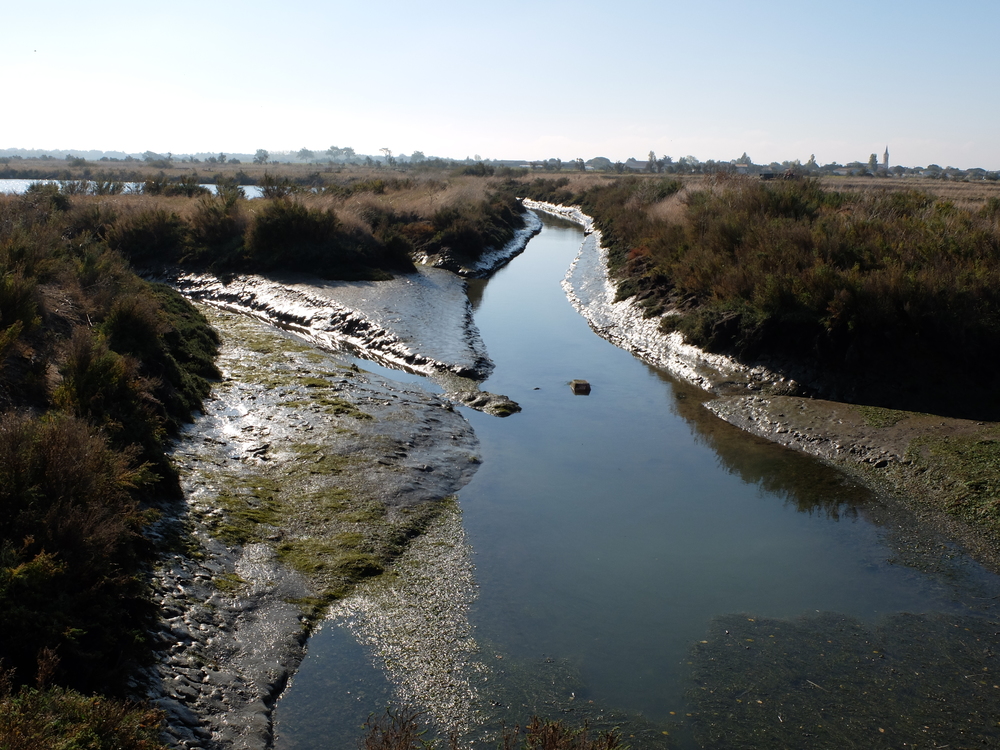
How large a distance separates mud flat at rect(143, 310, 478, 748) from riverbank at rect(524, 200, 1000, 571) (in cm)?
557

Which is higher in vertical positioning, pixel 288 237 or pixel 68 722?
pixel 288 237

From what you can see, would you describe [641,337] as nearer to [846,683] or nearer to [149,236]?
[846,683]

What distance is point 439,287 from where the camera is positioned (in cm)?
2491

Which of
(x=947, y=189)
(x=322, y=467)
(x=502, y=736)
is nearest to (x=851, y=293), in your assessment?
(x=322, y=467)

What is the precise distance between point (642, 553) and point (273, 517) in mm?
4269

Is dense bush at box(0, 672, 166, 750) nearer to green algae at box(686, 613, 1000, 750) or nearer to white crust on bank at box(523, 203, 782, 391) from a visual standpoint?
green algae at box(686, 613, 1000, 750)

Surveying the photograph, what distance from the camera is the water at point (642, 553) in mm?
6297

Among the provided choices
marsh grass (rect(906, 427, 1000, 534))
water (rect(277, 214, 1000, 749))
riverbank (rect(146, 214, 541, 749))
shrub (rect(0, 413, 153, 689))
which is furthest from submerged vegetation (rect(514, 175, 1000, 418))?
shrub (rect(0, 413, 153, 689))

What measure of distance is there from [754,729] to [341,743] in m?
3.16

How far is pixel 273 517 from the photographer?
8.32 metres

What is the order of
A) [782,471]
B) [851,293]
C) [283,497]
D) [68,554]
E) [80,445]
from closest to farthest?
1. [68,554]
2. [80,445]
3. [283,497]
4. [782,471]
5. [851,293]

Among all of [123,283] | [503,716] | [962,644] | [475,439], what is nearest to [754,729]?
[503,716]

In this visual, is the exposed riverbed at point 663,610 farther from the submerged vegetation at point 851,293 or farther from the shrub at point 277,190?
the shrub at point 277,190

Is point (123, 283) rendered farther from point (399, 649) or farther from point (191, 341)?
point (399, 649)
